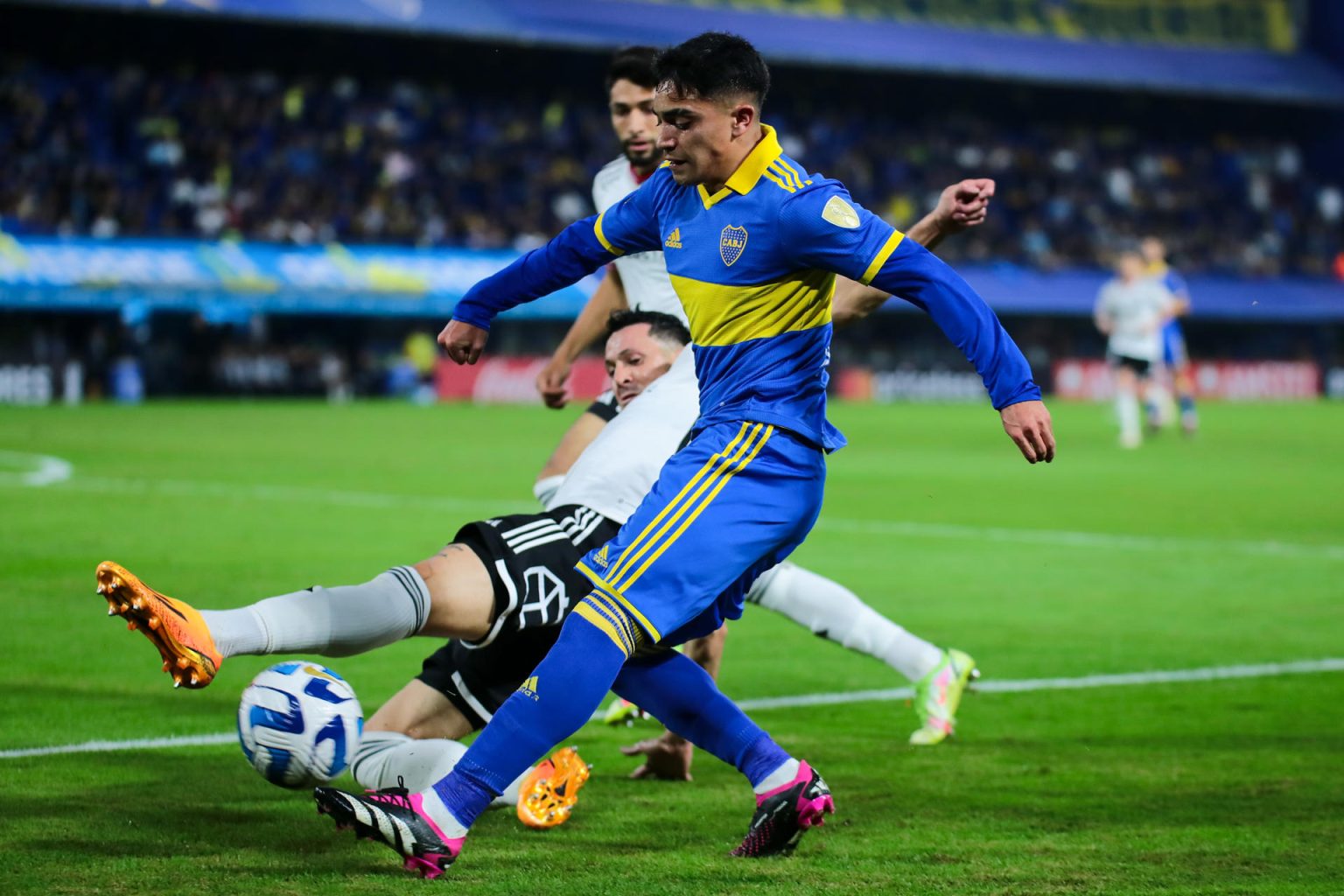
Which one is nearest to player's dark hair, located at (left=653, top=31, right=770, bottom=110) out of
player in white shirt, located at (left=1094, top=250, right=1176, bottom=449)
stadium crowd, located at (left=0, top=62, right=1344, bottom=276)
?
player in white shirt, located at (left=1094, top=250, right=1176, bottom=449)

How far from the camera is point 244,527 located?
11828mm

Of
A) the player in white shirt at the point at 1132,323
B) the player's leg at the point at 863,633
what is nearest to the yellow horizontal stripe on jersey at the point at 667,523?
the player's leg at the point at 863,633

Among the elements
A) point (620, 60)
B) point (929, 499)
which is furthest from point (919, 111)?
point (620, 60)

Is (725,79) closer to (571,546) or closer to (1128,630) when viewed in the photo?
(571,546)

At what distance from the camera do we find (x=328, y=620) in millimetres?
3998

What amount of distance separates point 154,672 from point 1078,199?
42806 mm

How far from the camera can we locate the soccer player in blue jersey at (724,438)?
383 cm

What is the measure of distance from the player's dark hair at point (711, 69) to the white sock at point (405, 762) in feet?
5.69

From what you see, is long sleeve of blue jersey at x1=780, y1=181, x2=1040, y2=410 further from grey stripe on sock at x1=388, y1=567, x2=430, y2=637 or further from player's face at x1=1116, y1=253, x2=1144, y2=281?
player's face at x1=1116, y1=253, x2=1144, y2=281

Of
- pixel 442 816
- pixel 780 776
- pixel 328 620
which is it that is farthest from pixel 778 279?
pixel 442 816

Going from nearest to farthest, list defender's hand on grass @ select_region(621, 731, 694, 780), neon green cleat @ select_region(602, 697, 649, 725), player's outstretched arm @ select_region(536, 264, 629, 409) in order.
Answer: defender's hand on grass @ select_region(621, 731, 694, 780) < neon green cleat @ select_region(602, 697, 649, 725) < player's outstretched arm @ select_region(536, 264, 629, 409)

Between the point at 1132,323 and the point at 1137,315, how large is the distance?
0.22 metres

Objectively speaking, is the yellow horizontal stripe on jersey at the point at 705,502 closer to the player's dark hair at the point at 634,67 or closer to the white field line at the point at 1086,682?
the white field line at the point at 1086,682

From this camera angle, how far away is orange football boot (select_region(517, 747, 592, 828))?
445 cm
